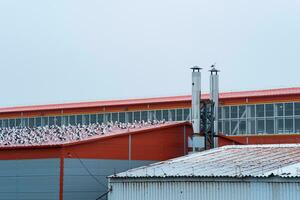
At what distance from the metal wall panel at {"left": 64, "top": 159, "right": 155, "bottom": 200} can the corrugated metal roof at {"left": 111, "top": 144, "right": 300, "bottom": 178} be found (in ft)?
7.95

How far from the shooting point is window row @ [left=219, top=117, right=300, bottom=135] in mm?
58344

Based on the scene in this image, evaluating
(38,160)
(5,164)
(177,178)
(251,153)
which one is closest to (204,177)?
(177,178)

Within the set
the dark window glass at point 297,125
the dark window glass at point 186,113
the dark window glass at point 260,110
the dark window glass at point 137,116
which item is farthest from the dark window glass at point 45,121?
the dark window glass at point 297,125

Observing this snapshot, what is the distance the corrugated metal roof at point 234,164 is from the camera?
103 ft

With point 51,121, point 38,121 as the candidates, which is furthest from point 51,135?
point 38,121

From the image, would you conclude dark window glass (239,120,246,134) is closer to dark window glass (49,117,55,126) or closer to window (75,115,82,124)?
window (75,115,82,124)

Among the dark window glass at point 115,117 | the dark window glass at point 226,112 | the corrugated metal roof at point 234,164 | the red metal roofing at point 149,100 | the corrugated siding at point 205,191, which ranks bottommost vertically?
the corrugated siding at point 205,191

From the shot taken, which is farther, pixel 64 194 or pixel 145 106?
pixel 145 106

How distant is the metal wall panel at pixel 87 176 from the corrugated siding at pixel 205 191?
6.90ft

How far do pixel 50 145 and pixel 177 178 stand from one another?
683 centimetres

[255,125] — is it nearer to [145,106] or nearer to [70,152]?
[145,106]

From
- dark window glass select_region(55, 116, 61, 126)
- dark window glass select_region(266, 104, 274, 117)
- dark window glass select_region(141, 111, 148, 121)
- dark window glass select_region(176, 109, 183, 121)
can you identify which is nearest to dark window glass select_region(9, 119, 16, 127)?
dark window glass select_region(55, 116, 61, 126)

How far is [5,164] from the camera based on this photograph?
126 feet

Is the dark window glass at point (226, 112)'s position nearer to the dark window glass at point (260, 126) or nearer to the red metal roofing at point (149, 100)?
the red metal roofing at point (149, 100)
